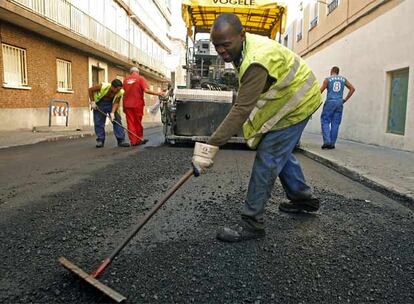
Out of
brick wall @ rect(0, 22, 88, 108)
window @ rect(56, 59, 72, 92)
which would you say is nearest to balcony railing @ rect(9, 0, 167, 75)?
brick wall @ rect(0, 22, 88, 108)

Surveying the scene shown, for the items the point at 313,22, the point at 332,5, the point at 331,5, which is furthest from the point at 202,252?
the point at 313,22

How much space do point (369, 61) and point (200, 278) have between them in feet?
32.6

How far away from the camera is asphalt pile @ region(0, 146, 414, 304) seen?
6.36 ft

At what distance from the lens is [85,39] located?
1759 centimetres

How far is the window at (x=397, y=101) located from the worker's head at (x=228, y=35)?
24.4 ft

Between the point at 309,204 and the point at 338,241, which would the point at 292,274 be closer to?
the point at 338,241

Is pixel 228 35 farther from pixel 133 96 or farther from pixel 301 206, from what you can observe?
pixel 133 96

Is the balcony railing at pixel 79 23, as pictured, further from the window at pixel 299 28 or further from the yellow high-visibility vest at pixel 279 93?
the yellow high-visibility vest at pixel 279 93

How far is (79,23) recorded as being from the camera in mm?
17469

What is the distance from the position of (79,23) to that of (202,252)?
1748cm

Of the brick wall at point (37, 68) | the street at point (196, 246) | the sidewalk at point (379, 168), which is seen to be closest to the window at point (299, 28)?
the brick wall at point (37, 68)

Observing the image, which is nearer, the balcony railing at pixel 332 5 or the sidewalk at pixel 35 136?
the sidewalk at pixel 35 136

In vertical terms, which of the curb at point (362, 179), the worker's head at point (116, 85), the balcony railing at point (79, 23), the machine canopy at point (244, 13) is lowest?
the curb at point (362, 179)

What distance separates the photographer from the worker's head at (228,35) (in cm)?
241
